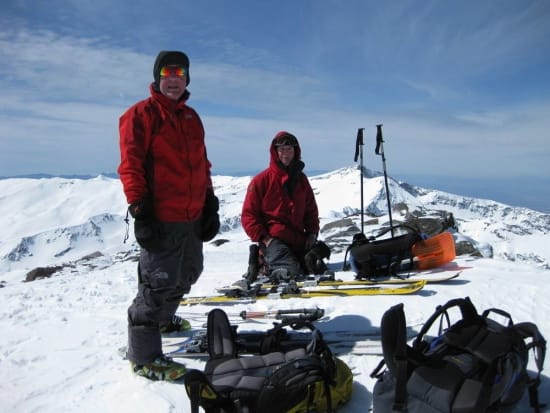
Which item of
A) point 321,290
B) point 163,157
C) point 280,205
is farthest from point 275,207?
point 163,157

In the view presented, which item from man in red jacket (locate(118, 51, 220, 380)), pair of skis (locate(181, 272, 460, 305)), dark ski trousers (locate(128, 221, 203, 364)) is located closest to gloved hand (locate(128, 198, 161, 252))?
man in red jacket (locate(118, 51, 220, 380))

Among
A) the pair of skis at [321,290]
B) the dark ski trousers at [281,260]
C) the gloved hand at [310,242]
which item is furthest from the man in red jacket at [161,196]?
the gloved hand at [310,242]

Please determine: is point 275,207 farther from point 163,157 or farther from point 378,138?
point 163,157

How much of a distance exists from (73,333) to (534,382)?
190 inches

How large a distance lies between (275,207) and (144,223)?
15.2 ft

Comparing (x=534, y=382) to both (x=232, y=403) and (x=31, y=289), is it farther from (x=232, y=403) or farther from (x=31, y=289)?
(x=31, y=289)

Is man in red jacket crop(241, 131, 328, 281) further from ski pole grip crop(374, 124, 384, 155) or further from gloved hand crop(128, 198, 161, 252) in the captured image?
gloved hand crop(128, 198, 161, 252)

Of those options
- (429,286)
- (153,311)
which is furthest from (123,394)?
(429,286)

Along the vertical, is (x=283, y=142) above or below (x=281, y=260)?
above

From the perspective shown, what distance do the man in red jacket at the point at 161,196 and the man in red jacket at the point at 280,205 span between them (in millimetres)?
4013

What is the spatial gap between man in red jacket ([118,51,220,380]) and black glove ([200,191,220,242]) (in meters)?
0.23

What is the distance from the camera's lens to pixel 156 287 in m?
3.77

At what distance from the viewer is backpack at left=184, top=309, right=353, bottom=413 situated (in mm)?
2623

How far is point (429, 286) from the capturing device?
6.04m
